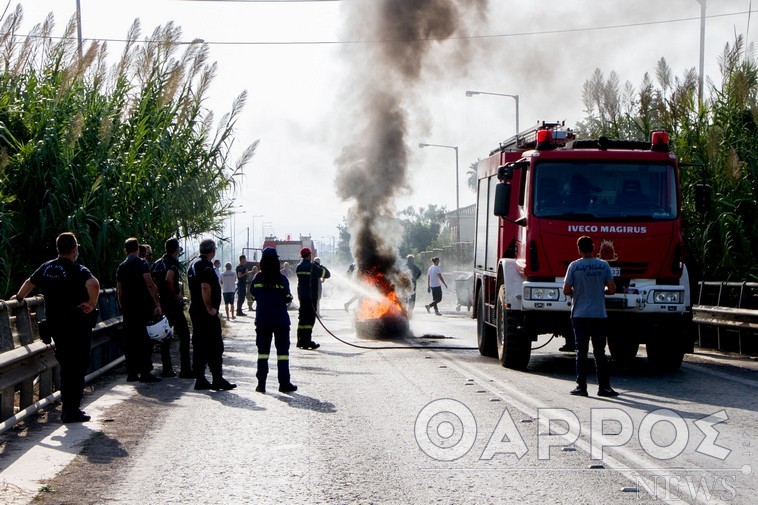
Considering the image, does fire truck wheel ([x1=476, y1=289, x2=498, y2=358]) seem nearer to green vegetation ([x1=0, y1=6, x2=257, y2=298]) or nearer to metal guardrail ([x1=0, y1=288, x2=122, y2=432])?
green vegetation ([x1=0, y1=6, x2=257, y2=298])

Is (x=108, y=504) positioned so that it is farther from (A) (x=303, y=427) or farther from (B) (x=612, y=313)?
(B) (x=612, y=313)

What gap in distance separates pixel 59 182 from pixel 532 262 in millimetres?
6310

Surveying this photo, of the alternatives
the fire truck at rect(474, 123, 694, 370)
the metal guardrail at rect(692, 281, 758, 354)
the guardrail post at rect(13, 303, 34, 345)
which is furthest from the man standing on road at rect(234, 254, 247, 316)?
the guardrail post at rect(13, 303, 34, 345)

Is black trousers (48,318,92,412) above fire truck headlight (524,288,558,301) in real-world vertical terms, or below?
below

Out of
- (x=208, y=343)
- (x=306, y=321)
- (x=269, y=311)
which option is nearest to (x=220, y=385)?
(x=208, y=343)

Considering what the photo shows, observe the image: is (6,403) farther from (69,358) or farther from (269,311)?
(269,311)

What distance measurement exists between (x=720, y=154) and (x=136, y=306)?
977 cm

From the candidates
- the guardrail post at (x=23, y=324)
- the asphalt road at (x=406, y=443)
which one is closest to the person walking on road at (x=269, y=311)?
the asphalt road at (x=406, y=443)

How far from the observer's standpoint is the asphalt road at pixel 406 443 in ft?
21.5

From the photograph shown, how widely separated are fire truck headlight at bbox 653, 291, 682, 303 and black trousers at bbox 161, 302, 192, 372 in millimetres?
6084

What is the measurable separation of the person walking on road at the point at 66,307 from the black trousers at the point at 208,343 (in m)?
2.71

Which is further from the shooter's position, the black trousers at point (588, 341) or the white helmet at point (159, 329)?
the white helmet at point (159, 329)

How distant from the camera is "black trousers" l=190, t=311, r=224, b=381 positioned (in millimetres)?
12156

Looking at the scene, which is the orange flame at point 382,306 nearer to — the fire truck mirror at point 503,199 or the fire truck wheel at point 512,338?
the fire truck wheel at point 512,338
